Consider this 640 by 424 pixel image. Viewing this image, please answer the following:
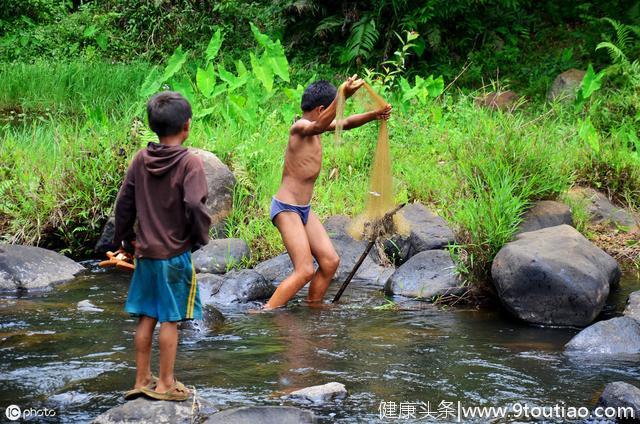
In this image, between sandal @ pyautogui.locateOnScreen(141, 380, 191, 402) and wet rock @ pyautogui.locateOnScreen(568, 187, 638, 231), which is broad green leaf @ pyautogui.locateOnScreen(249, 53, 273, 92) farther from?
sandal @ pyautogui.locateOnScreen(141, 380, 191, 402)

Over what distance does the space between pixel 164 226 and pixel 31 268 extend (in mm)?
3754

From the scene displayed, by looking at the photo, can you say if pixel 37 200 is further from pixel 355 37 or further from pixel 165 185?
pixel 355 37

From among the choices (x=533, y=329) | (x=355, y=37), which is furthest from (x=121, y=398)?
(x=355, y=37)

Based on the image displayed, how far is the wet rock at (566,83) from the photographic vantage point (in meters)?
11.5

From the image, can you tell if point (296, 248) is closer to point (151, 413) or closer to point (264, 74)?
point (151, 413)

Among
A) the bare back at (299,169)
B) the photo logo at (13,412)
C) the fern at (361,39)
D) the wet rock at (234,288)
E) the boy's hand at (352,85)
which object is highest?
the fern at (361,39)

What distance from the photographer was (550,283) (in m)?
6.39

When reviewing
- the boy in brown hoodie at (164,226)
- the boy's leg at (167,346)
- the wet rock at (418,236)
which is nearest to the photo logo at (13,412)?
the boy in brown hoodie at (164,226)

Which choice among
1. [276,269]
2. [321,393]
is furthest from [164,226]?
[276,269]

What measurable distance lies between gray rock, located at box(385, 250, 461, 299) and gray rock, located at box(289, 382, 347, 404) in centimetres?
246

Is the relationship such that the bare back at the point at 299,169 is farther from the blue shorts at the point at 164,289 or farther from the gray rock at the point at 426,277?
the blue shorts at the point at 164,289

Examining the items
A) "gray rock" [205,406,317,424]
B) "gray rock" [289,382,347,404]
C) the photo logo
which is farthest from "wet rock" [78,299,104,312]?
"gray rock" [205,406,317,424]

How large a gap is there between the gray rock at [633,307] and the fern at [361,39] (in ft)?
22.4

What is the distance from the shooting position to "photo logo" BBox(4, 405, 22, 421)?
175 inches
